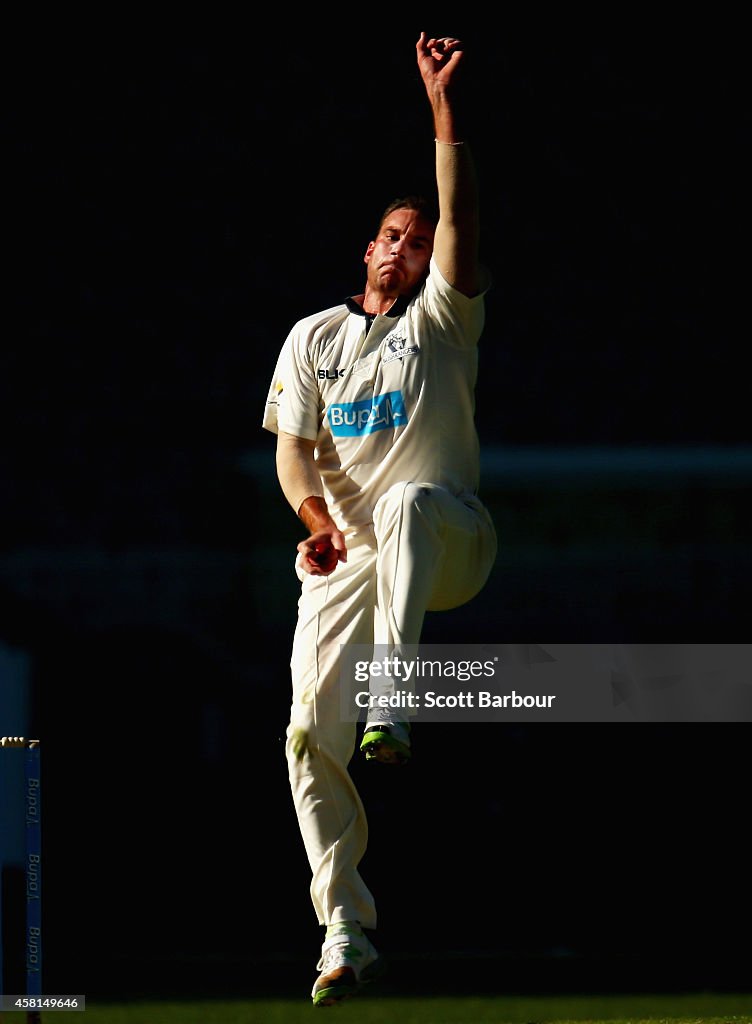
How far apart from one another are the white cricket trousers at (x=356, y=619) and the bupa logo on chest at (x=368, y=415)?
17cm

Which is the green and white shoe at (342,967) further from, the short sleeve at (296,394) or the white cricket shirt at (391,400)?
the short sleeve at (296,394)

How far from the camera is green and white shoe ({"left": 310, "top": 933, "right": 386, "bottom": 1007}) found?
346 centimetres

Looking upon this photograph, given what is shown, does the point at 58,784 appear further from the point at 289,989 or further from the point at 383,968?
the point at 383,968

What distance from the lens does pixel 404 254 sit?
3.79m

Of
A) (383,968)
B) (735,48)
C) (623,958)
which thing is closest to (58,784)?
(623,958)

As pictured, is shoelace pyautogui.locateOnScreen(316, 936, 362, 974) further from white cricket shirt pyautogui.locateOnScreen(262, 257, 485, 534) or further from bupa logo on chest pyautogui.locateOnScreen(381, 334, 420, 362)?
bupa logo on chest pyautogui.locateOnScreen(381, 334, 420, 362)

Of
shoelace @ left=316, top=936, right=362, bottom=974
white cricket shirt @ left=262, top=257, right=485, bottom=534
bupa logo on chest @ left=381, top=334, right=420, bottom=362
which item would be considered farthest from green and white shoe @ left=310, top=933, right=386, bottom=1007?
bupa logo on chest @ left=381, top=334, right=420, bottom=362

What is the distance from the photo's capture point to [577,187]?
9461 millimetres

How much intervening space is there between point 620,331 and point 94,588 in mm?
3210

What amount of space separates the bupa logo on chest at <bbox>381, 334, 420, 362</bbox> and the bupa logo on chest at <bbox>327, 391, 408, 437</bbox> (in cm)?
9

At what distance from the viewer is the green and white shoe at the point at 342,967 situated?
3457mm
